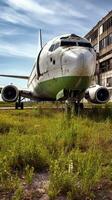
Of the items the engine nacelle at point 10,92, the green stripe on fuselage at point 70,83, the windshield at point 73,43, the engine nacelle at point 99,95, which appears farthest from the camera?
the engine nacelle at point 10,92

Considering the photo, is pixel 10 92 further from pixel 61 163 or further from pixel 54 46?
pixel 61 163

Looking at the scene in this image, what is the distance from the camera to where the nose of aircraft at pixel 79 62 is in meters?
13.3

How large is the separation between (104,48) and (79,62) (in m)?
52.7

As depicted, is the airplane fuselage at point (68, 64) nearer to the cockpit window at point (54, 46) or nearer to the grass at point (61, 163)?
the cockpit window at point (54, 46)

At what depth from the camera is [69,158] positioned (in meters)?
5.49

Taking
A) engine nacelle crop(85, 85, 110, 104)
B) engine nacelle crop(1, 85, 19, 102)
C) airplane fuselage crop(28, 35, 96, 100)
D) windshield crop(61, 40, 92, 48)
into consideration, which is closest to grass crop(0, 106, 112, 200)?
airplane fuselage crop(28, 35, 96, 100)

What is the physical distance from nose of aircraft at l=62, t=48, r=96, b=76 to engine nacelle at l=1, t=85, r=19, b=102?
5.88 metres

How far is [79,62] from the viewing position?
521 inches

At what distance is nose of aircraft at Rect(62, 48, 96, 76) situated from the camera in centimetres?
1332

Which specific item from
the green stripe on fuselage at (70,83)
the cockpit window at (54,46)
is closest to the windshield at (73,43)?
the cockpit window at (54,46)

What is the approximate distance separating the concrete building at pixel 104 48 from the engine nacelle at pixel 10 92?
133ft

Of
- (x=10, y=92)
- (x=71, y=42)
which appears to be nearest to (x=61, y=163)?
(x=71, y=42)

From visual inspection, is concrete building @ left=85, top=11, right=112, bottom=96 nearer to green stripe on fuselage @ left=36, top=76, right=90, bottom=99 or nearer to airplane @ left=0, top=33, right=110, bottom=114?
airplane @ left=0, top=33, right=110, bottom=114

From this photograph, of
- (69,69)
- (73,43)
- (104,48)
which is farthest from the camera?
(104,48)
